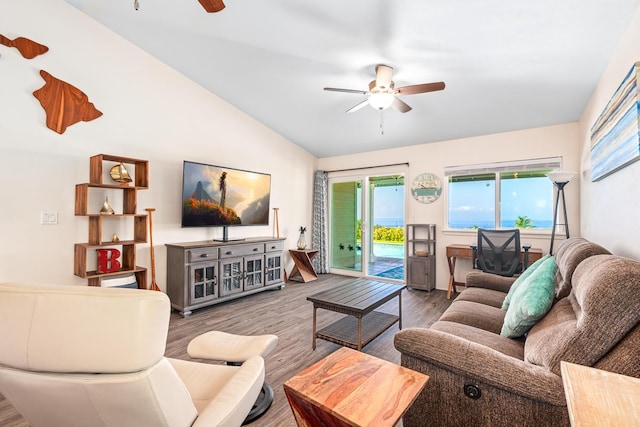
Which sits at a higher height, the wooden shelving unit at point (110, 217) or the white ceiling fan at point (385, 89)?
the white ceiling fan at point (385, 89)

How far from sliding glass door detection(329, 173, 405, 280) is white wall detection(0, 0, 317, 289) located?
7.82 ft

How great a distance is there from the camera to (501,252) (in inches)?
141

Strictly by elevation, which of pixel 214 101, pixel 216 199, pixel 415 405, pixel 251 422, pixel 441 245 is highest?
pixel 214 101

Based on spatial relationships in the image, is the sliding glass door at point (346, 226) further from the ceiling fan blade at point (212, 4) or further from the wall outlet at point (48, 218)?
the wall outlet at point (48, 218)

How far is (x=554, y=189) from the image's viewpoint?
3896 mm

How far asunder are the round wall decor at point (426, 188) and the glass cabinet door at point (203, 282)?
3.30 meters

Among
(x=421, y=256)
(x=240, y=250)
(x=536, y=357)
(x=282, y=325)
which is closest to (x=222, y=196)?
(x=240, y=250)

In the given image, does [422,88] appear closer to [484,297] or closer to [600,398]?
[484,297]

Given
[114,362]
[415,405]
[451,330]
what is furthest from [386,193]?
[114,362]

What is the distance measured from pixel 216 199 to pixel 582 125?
182 inches

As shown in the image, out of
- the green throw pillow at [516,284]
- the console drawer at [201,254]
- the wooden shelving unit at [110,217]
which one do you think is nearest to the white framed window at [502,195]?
the green throw pillow at [516,284]

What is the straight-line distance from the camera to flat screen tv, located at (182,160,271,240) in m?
3.72

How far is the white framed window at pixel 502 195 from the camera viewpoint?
402 centimetres

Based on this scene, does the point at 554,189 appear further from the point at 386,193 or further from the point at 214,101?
the point at 214,101
